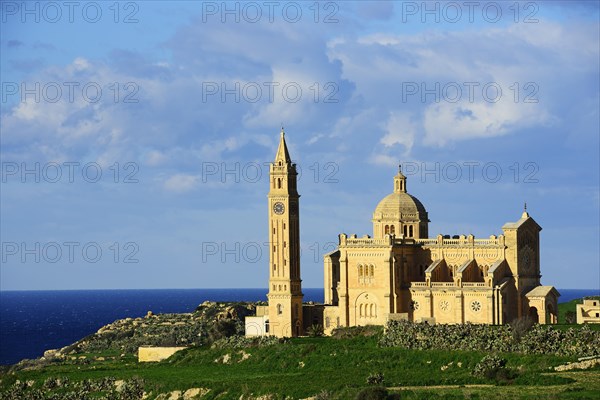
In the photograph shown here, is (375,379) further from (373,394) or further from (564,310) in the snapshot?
(564,310)

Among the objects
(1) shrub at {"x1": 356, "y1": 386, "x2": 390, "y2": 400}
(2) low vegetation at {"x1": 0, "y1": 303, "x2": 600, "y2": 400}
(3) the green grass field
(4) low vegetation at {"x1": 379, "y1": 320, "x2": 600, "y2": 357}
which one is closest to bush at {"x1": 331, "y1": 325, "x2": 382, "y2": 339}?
(2) low vegetation at {"x1": 0, "y1": 303, "x2": 600, "y2": 400}

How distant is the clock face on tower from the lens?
92500 millimetres

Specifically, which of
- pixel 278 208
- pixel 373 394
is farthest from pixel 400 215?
pixel 373 394

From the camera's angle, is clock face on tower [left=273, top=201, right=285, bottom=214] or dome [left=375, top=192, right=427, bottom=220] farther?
dome [left=375, top=192, right=427, bottom=220]

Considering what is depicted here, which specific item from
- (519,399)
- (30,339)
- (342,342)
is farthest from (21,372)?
(30,339)

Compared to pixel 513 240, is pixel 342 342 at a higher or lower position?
lower

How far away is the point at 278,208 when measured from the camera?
304 feet

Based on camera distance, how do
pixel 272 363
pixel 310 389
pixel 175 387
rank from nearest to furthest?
pixel 310 389 → pixel 175 387 → pixel 272 363

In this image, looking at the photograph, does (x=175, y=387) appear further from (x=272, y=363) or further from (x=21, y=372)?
(x=21, y=372)

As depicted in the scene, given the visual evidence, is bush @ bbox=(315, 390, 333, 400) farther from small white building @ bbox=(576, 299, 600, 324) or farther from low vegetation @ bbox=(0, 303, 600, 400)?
small white building @ bbox=(576, 299, 600, 324)

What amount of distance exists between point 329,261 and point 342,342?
16003 mm

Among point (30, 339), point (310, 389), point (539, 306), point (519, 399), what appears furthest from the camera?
point (30, 339)

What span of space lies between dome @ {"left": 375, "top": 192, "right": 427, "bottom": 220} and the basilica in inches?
3.6

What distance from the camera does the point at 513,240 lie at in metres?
88.9
